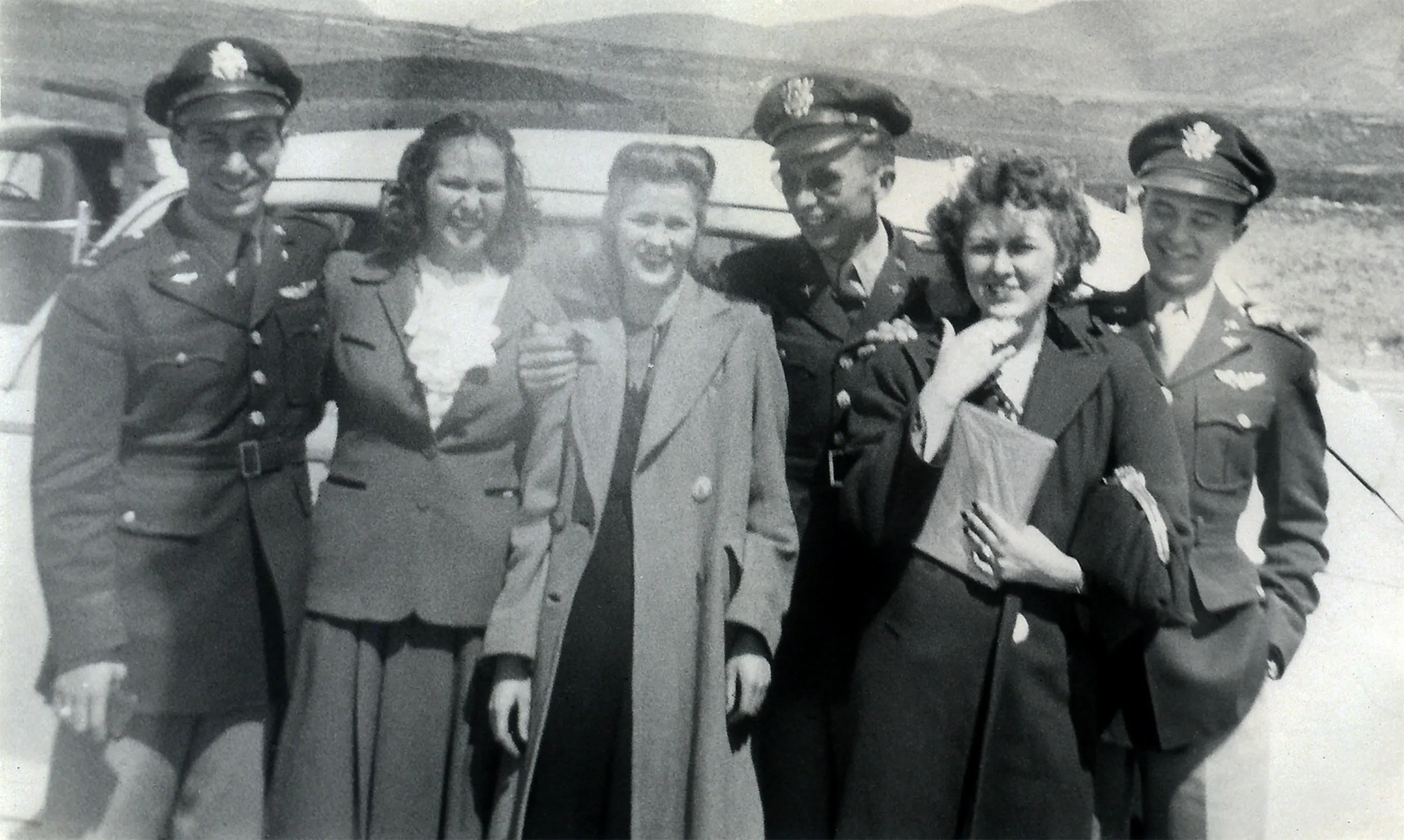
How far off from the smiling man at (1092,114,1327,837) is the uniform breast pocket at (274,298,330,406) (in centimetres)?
194

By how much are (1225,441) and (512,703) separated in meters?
1.89

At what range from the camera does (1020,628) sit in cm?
270

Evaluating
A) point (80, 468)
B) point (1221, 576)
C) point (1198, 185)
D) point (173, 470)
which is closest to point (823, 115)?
point (1198, 185)

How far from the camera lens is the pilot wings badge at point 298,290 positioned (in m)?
2.79

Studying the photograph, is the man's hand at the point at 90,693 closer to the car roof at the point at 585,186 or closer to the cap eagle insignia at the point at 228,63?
the car roof at the point at 585,186


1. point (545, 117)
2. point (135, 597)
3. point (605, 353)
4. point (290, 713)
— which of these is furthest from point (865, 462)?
point (135, 597)

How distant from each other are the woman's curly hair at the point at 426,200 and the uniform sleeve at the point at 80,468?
0.69 metres

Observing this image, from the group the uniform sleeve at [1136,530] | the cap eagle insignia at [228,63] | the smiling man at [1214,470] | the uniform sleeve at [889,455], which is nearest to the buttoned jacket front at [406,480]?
the cap eagle insignia at [228,63]

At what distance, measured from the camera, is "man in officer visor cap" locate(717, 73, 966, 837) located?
9.22 feet

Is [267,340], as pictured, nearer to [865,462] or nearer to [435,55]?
[435,55]

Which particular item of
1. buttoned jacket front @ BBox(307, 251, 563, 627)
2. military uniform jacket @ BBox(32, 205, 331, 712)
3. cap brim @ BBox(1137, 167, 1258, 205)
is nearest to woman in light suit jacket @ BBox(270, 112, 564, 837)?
buttoned jacket front @ BBox(307, 251, 563, 627)

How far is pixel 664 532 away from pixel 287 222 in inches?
48.5

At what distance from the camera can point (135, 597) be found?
108 inches

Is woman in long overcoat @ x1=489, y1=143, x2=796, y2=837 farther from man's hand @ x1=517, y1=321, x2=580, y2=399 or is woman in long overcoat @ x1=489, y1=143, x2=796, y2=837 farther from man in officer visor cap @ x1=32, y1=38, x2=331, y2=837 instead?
man in officer visor cap @ x1=32, y1=38, x2=331, y2=837
